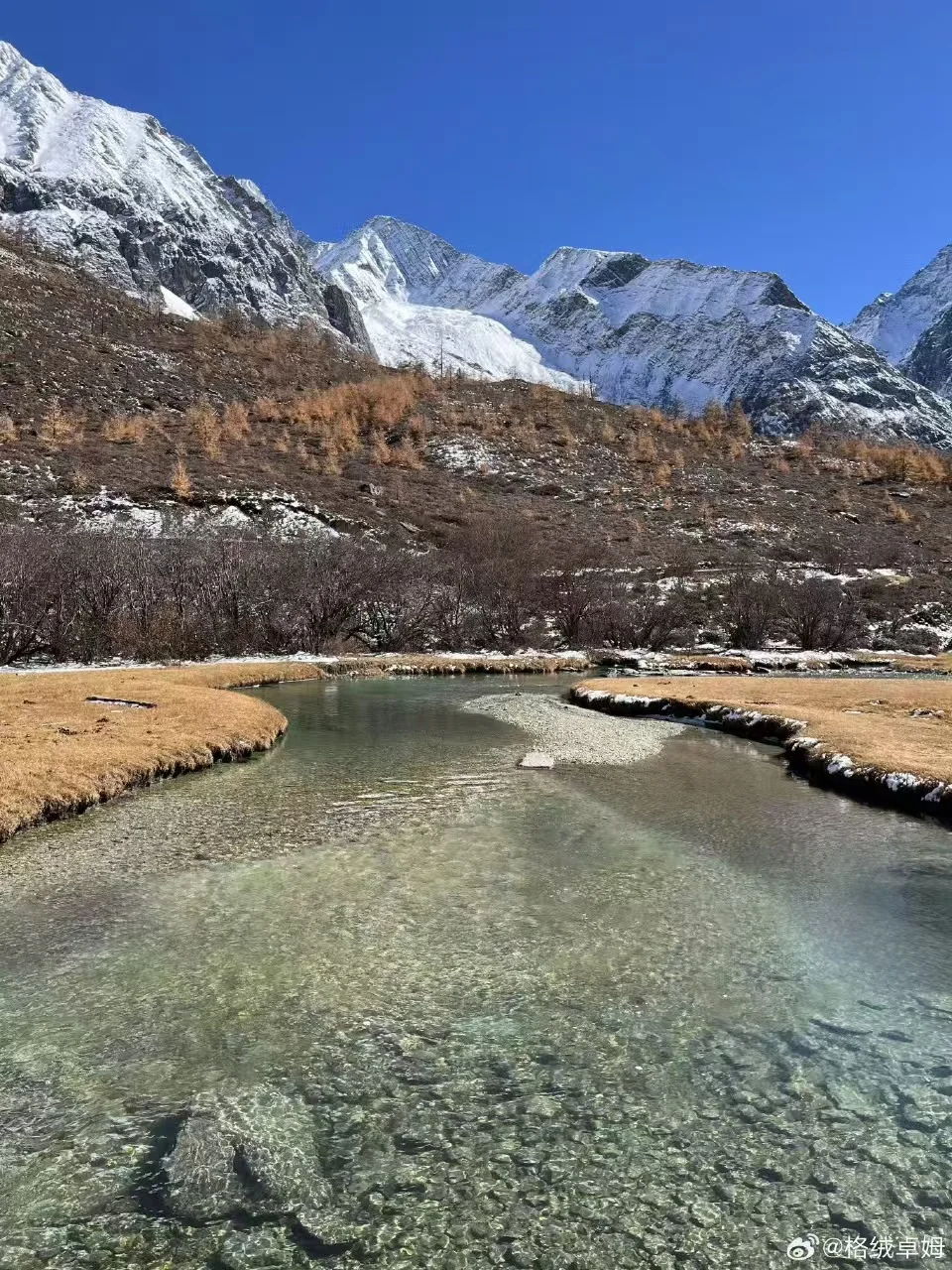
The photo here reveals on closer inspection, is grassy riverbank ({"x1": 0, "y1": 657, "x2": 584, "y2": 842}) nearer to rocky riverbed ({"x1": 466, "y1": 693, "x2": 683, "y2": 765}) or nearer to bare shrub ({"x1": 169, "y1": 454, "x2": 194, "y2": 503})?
rocky riverbed ({"x1": 466, "y1": 693, "x2": 683, "y2": 765})

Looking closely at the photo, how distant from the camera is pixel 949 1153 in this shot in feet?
15.8

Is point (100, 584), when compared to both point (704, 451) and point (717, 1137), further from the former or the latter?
point (704, 451)

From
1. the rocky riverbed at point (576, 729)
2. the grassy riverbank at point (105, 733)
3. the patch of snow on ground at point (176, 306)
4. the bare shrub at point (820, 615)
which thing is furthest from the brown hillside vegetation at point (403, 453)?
the rocky riverbed at point (576, 729)

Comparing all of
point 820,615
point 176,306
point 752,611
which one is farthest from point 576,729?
point 176,306

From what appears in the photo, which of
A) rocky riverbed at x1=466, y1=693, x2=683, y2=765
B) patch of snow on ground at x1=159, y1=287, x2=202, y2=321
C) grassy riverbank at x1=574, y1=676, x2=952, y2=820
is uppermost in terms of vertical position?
patch of snow on ground at x1=159, y1=287, x2=202, y2=321

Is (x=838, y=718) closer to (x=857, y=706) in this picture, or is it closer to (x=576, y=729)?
(x=857, y=706)

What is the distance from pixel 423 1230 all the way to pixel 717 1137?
6.38ft

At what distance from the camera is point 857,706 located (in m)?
24.0

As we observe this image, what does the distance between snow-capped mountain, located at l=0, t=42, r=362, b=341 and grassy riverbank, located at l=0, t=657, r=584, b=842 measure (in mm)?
87607

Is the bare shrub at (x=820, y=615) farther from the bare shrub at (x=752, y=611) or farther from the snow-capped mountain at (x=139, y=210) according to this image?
the snow-capped mountain at (x=139, y=210)

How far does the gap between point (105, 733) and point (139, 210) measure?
121 meters

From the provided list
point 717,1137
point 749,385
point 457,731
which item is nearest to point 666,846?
point 717,1137

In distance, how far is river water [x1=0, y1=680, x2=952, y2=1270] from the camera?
169 inches

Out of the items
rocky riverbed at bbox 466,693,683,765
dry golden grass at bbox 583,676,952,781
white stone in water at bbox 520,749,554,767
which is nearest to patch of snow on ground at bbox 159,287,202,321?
dry golden grass at bbox 583,676,952,781
